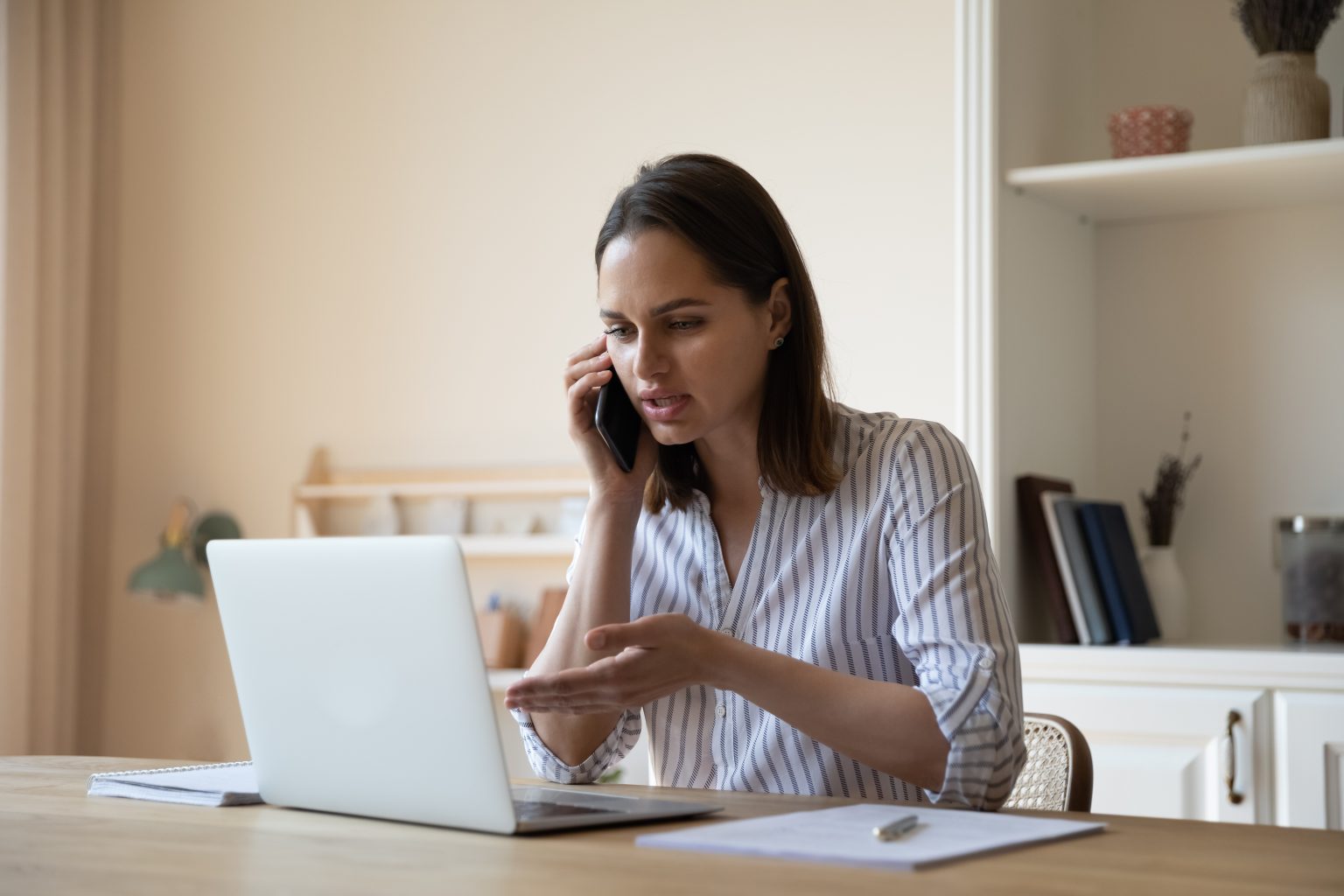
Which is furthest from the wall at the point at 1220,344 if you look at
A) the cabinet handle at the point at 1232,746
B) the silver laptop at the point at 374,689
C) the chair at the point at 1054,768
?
the silver laptop at the point at 374,689

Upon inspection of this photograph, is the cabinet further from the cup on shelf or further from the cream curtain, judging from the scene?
the cream curtain

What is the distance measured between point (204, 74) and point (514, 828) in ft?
10.4

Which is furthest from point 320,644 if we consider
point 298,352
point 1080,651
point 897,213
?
point 298,352

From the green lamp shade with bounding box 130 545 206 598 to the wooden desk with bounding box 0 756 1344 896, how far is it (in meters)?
2.20

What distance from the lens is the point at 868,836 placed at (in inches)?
41.3

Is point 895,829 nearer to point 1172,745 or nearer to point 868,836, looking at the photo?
point 868,836

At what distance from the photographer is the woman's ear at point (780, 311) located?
5.58 feet

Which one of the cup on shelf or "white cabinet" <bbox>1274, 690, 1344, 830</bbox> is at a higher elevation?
the cup on shelf

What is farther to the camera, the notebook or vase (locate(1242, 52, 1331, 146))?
vase (locate(1242, 52, 1331, 146))

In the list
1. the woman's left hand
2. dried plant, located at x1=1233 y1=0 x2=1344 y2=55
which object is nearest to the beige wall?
dried plant, located at x1=1233 y1=0 x2=1344 y2=55

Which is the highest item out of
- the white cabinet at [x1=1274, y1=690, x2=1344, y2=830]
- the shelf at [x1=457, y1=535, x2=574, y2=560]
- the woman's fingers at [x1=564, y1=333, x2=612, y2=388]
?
the woman's fingers at [x1=564, y1=333, x2=612, y2=388]

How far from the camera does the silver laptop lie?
111cm

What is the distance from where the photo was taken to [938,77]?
2.97m

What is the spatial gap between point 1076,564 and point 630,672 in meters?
1.37
